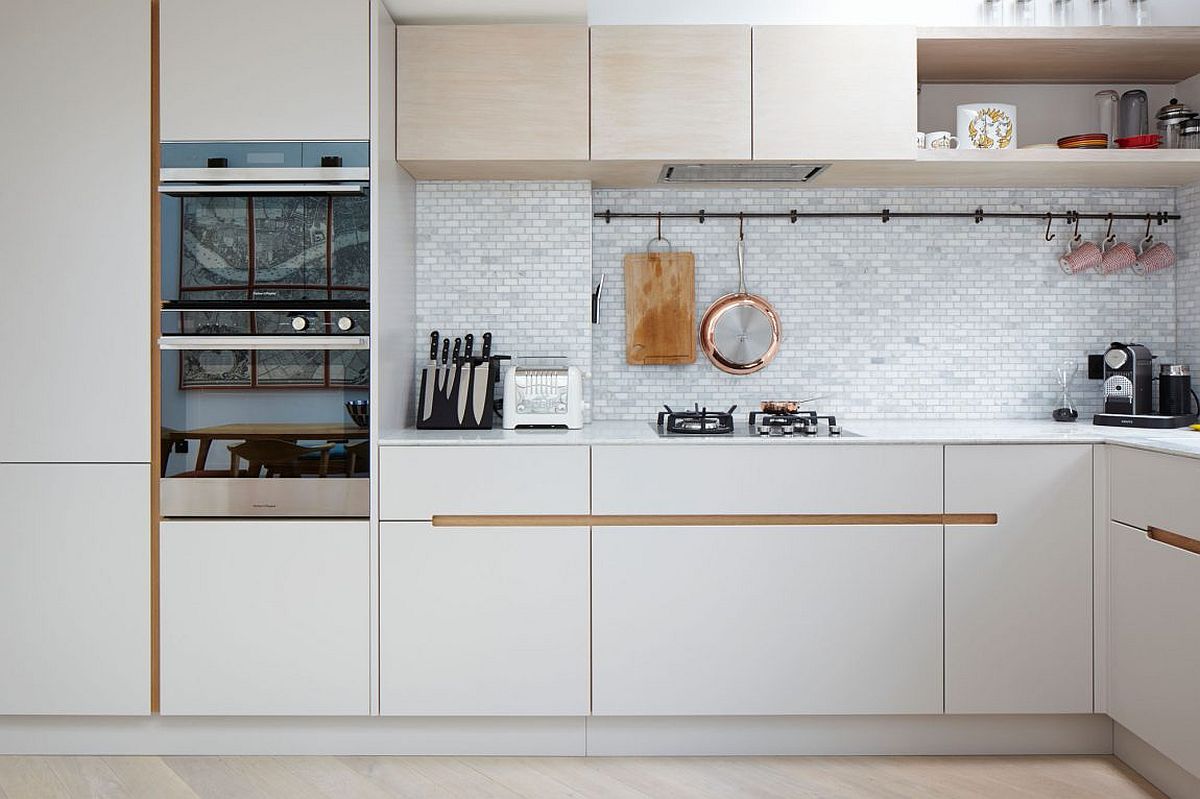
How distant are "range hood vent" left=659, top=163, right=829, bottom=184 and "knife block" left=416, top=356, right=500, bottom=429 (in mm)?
911

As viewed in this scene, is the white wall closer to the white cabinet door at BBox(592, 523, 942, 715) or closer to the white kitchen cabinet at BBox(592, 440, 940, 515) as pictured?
the white kitchen cabinet at BBox(592, 440, 940, 515)

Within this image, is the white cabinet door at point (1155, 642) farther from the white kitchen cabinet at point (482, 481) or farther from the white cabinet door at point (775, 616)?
the white kitchen cabinet at point (482, 481)

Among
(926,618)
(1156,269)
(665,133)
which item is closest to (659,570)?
(926,618)

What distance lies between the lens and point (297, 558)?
2.55 meters

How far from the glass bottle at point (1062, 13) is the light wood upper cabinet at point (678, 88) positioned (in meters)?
1.12

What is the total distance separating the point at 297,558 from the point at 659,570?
40.7 inches

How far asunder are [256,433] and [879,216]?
2.21 m

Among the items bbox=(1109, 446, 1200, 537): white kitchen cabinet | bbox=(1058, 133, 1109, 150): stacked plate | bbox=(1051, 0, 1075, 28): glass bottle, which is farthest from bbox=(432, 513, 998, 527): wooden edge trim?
bbox=(1051, 0, 1075, 28): glass bottle

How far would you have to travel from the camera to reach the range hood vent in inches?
113

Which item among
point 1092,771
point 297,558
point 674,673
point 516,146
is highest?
point 516,146

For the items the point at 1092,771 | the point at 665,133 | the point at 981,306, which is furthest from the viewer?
the point at 981,306

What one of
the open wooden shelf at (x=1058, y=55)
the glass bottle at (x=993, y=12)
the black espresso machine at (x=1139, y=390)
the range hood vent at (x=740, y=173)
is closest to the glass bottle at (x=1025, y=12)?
the glass bottle at (x=993, y=12)

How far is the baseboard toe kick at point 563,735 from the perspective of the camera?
2607mm

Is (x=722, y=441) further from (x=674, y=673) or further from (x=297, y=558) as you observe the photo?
(x=297, y=558)
